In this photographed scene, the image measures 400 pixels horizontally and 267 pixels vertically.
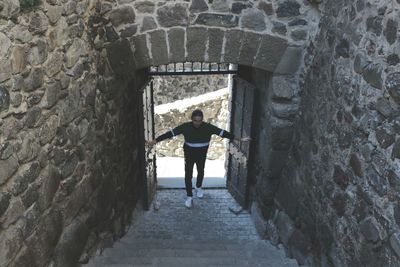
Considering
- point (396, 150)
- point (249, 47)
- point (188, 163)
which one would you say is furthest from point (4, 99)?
point (188, 163)

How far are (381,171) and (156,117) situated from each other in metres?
6.58

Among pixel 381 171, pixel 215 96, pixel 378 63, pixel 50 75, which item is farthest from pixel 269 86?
pixel 215 96

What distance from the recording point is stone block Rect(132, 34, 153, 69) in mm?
4168

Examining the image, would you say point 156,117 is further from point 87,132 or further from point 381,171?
point 381,171

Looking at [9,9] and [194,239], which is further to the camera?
[194,239]

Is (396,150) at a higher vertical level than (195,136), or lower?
higher

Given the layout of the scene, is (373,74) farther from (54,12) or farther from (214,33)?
(54,12)

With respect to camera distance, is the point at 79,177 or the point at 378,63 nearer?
the point at 378,63

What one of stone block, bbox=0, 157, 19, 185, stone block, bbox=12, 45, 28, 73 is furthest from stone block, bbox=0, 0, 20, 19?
stone block, bbox=0, 157, 19, 185

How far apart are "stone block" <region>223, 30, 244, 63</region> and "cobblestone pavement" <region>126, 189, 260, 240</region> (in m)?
2.17

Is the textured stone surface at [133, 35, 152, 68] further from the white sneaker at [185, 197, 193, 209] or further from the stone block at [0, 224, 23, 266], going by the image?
the white sneaker at [185, 197, 193, 209]

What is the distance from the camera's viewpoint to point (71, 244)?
10.9 feet

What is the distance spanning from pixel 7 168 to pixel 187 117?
6.68 meters

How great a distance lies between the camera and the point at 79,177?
3514 mm
